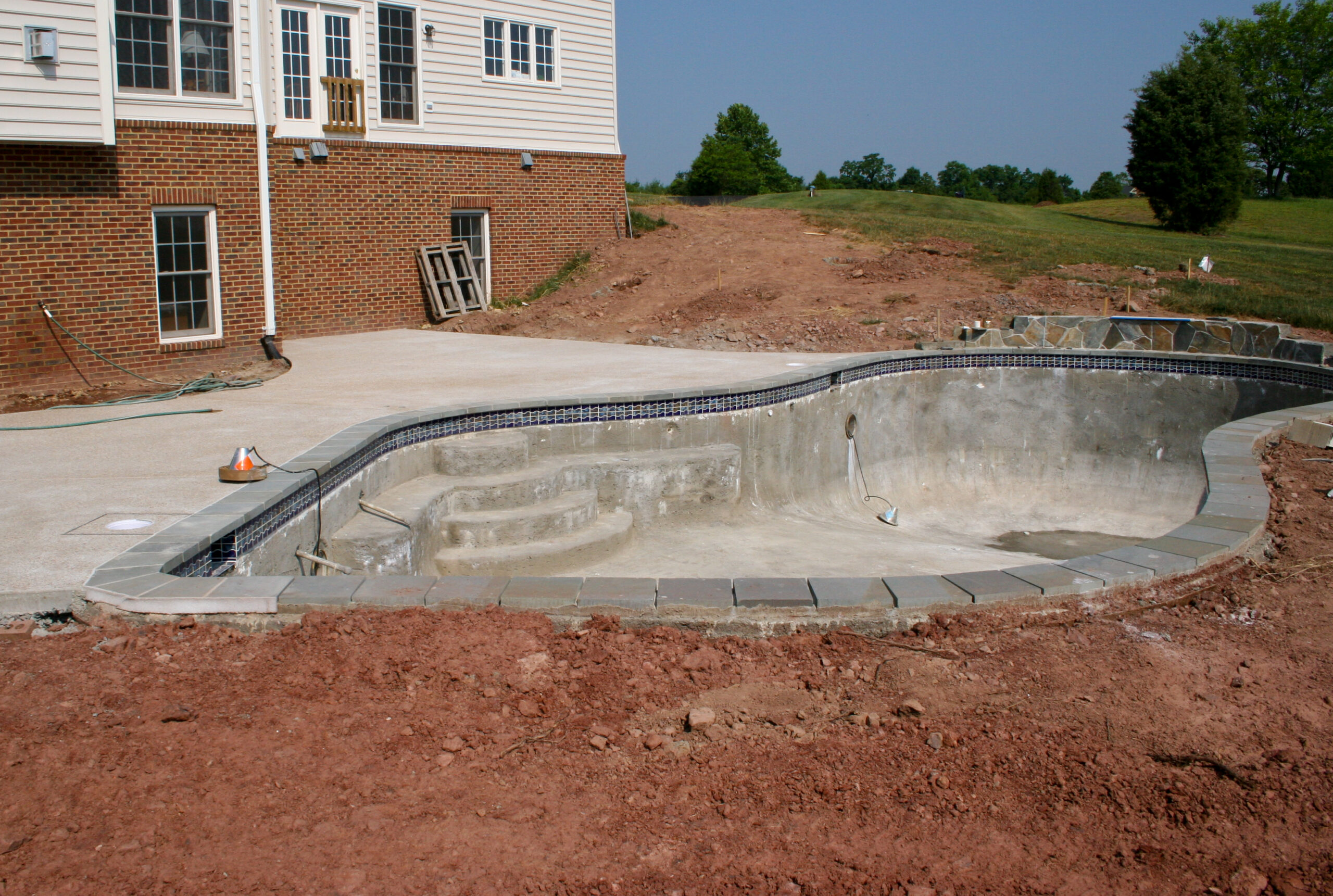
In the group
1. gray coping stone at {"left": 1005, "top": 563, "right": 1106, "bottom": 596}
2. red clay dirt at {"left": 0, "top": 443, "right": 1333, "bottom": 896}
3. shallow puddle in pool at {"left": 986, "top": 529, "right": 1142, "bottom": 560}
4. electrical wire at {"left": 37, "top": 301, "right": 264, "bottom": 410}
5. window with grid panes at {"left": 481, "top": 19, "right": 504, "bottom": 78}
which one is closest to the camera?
red clay dirt at {"left": 0, "top": 443, "right": 1333, "bottom": 896}

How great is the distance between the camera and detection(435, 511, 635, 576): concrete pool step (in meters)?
7.41

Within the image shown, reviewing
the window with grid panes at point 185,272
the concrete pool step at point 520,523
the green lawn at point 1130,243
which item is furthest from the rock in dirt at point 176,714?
the green lawn at point 1130,243

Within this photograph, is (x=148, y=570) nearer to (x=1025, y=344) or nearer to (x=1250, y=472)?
(x=1250, y=472)

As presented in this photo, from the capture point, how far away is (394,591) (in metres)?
4.76

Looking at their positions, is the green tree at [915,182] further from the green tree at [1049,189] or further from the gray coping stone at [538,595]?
the gray coping stone at [538,595]

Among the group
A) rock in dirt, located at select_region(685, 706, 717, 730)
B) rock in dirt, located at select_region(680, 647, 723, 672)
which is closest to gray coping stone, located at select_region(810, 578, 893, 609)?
rock in dirt, located at select_region(680, 647, 723, 672)

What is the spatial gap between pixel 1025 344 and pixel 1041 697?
395 inches

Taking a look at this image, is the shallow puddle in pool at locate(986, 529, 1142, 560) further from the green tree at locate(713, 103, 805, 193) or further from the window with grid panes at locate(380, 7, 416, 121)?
the green tree at locate(713, 103, 805, 193)

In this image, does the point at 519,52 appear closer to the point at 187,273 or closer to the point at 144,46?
the point at 144,46

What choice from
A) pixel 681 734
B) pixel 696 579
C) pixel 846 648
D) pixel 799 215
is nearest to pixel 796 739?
pixel 681 734

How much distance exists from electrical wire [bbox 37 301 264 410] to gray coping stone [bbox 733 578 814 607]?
6.91 meters

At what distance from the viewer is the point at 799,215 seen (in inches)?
901

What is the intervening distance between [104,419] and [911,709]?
287 inches

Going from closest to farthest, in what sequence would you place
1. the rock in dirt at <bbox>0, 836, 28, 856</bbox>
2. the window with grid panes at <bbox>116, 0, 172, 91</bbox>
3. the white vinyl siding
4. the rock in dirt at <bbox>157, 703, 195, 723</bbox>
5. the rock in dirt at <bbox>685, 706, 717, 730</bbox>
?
the rock in dirt at <bbox>0, 836, 28, 856</bbox>
the rock in dirt at <bbox>157, 703, 195, 723</bbox>
the rock in dirt at <bbox>685, 706, 717, 730</bbox>
the white vinyl siding
the window with grid panes at <bbox>116, 0, 172, 91</bbox>
